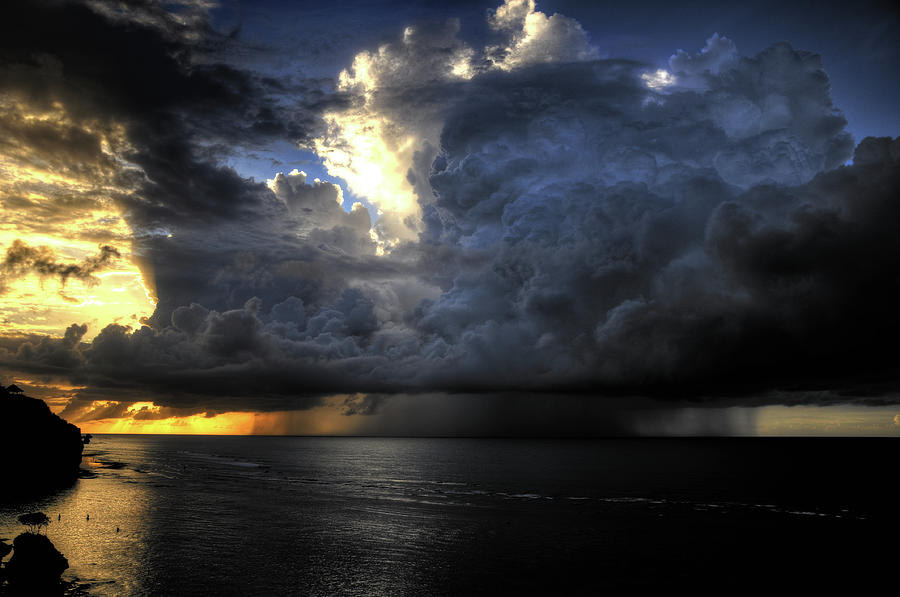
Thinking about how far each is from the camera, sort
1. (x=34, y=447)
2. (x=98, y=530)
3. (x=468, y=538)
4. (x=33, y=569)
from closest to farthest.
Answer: (x=33, y=569) < (x=468, y=538) < (x=98, y=530) < (x=34, y=447)

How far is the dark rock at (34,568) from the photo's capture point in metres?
44.2

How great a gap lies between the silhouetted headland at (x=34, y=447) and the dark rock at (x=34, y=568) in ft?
285

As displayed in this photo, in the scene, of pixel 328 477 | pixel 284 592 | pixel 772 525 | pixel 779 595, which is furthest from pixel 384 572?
pixel 328 477

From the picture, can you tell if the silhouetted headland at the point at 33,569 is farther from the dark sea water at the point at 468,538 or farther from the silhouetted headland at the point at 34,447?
the silhouetted headland at the point at 34,447

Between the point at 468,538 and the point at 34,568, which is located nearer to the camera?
the point at 34,568

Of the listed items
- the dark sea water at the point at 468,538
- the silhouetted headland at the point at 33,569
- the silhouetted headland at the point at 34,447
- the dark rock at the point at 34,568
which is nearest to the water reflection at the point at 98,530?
the dark sea water at the point at 468,538

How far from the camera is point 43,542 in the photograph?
156 ft

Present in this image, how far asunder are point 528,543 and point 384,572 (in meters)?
20.5

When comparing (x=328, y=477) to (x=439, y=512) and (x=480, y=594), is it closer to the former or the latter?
(x=439, y=512)

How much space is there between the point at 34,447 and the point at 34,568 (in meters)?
112

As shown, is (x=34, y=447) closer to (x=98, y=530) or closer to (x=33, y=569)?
(x=98, y=530)

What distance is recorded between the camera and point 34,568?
4581 centimetres

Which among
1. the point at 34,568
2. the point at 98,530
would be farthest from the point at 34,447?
the point at 34,568

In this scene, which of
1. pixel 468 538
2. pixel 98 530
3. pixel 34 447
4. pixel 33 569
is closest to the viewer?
pixel 33 569
